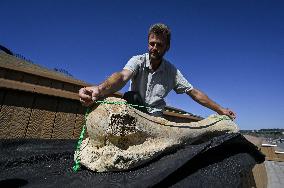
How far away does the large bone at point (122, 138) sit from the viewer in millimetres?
1655

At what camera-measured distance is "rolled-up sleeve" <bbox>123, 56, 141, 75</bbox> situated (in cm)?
280

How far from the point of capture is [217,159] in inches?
69.8

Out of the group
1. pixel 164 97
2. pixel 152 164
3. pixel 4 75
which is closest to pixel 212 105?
pixel 164 97

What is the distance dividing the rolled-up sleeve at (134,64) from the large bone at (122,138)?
3.40 feet

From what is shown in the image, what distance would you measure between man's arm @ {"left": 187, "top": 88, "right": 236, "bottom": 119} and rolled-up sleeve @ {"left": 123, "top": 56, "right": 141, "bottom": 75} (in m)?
1.01

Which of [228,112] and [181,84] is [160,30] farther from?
[228,112]

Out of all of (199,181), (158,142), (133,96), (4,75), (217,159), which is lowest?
(199,181)

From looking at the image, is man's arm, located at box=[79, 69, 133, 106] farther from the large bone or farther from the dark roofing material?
the dark roofing material

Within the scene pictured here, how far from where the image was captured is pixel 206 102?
3414 millimetres

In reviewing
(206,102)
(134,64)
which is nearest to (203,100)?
(206,102)

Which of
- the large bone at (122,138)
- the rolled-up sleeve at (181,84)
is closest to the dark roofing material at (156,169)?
the large bone at (122,138)

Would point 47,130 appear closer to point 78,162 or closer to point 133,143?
point 78,162

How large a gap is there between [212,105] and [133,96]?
4.16 feet

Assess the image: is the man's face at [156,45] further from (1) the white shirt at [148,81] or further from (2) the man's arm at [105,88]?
(2) the man's arm at [105,88]
